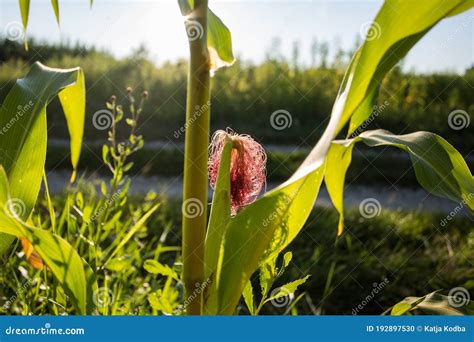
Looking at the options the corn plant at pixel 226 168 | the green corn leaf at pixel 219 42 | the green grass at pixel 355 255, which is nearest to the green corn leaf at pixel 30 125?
the corn plant at pixel 226 168

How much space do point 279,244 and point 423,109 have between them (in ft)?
14.4

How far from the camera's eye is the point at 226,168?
0.74m

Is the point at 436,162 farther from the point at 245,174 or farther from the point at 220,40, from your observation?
the point at 220,40

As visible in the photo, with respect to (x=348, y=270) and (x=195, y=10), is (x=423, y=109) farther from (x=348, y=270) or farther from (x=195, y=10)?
(x=195, y=10)

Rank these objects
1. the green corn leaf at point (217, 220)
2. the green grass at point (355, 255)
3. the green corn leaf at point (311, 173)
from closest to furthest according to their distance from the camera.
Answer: the green corn leaf at point (311, 173) < the green corn leaf at point (217, 220) < the green grass at point (355, 255)

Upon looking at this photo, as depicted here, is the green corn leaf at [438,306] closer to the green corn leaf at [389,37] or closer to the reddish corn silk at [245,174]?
the reddish corn silk at [245,174]

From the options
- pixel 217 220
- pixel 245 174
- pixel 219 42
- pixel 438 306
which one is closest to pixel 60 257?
pixel 217 220

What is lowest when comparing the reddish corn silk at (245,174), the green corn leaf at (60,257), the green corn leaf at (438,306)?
the green corn leaf at (438,306)

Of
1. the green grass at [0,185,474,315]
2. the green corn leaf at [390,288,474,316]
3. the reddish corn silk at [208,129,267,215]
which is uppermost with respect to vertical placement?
the reddish corn silk at [208,129,267,215]

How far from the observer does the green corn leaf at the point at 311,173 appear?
0.63 meters

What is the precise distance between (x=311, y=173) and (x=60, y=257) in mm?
283

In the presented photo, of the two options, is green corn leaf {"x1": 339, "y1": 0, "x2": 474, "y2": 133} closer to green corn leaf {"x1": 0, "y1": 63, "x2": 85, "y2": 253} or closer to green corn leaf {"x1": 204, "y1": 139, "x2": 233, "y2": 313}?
green corn leaf {"x1": 204, "y1": 139, "x2": 233, "y2": 313}

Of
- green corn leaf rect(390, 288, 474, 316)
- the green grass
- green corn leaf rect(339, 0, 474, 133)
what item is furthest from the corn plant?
the green grass

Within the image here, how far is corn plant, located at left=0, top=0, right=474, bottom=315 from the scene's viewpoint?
0.63 m
